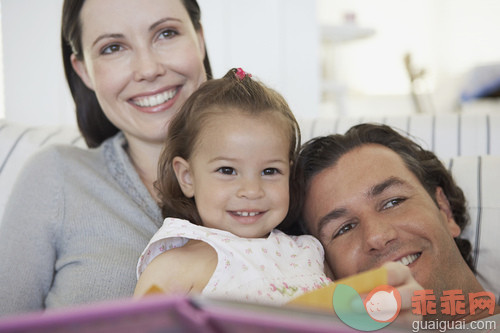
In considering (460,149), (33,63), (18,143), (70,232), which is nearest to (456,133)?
(460,149)

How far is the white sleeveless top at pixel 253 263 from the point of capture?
99 centimetres

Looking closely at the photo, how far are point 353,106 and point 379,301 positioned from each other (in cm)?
690

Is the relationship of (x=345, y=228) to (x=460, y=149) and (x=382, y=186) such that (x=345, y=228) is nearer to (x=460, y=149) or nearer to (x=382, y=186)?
(x=382, y=186)

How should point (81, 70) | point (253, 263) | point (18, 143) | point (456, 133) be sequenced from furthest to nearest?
point (18, 143) → point (456, 133) → point (81, 70) → point (253, 263)

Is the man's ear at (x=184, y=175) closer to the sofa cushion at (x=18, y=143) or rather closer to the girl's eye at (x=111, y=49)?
the girl's eye at (x=111, y=49)

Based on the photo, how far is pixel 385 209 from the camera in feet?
4.00

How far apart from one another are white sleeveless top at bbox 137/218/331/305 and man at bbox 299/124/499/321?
0.32ft

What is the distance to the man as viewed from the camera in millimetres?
1133

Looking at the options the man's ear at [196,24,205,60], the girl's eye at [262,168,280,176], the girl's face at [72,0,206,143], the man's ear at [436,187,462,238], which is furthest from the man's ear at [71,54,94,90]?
the man's ear at [436,187,462,238]

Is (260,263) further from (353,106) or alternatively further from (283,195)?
(353,106)

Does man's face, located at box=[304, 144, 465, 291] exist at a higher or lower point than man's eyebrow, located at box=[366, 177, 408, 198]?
lower

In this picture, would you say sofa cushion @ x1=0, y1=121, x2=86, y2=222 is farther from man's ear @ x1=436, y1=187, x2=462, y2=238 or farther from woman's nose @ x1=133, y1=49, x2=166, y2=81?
man's ear @ x1=436, y1=187, x2=462, y2=238

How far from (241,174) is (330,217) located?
261 mm

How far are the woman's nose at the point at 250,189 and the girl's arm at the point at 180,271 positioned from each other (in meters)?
0.13
